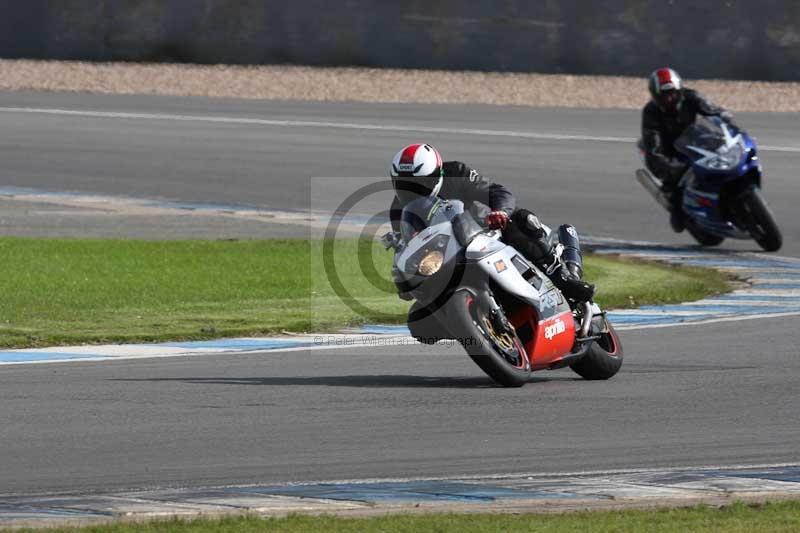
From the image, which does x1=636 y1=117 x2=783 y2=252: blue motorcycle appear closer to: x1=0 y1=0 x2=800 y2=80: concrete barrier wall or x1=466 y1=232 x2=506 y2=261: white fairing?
x1=466 y1=232 x2=506 y2=261: white fairing

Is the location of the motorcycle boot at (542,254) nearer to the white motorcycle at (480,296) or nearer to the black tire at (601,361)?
the white motorcycle at (480,296)

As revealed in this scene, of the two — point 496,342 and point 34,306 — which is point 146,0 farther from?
point 496,342

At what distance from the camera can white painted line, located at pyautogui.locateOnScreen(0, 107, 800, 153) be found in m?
28.0

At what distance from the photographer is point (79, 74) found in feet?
110

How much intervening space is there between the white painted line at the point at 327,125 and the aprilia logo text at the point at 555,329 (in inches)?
667

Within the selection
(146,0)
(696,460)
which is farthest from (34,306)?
(146,0)

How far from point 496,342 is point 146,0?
23467 millimetres

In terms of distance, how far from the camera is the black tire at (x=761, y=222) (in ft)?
57.7

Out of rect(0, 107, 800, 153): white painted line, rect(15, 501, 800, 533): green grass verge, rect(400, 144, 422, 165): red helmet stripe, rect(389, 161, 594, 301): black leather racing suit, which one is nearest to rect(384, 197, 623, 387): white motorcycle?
rect(389, 161, 594, 301): black leather racing suit

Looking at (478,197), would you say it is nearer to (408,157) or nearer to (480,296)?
(408,157)

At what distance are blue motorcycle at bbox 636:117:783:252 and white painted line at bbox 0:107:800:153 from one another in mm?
9087

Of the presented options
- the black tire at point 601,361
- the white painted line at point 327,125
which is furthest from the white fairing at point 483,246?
the white painted line at point 327,125

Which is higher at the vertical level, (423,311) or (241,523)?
(241,523)

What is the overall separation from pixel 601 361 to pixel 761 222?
733 centimetres
